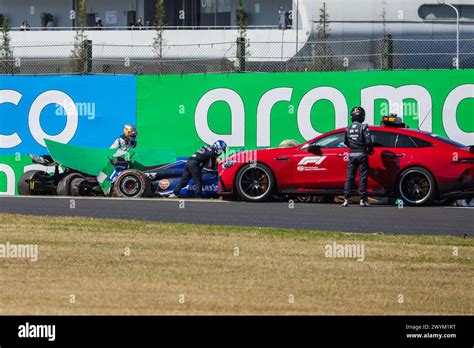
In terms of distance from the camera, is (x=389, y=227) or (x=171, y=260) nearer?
(x=171, y=260)

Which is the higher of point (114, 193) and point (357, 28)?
point (357, 28)

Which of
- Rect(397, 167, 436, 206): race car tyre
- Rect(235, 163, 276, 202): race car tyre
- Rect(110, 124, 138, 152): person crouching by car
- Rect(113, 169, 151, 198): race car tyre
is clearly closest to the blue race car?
Rect(113, 169, 151, 198): race car tyre

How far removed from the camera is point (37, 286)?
1019cm

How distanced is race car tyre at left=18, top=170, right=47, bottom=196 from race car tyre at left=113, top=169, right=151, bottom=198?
1856 millimetres

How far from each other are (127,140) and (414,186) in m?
6.58

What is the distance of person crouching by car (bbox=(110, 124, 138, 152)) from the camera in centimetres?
2222

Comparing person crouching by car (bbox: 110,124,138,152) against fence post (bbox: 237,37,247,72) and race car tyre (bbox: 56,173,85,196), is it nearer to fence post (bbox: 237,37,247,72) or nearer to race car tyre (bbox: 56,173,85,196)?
race car tyre (bbox: 56,173,85,196)

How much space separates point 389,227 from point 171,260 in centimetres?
425

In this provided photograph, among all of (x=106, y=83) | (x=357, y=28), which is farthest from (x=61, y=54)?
(x=106, y=83)

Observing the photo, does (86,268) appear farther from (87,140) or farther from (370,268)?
(87,140)

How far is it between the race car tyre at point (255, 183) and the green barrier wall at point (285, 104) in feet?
8.89

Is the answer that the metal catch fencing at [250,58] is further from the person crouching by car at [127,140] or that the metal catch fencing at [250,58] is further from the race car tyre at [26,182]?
the race car tyre at [26,182]

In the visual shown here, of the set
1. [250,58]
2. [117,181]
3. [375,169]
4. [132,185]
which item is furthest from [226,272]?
[250,58]
